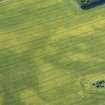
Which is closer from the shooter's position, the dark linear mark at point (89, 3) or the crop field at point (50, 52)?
the crop field at point (50, 52)

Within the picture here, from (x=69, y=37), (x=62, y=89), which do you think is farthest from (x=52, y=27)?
(x=62, y=89)

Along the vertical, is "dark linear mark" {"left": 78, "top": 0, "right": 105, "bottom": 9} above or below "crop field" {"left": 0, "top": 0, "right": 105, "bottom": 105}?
above

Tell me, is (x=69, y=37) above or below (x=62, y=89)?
above

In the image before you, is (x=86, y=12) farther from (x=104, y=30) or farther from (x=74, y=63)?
(x=74, y=63)

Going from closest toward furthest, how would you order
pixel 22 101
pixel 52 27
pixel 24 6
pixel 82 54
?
1. pixel 22 101
2. pixel 82 54
3. pixel 52 27
4. pixel 24 6

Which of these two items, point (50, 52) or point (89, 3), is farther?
point (89, 3)

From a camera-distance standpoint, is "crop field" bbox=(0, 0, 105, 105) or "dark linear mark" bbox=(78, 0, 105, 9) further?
"dark linear mark" bbox=(78, 0, 105, 9)

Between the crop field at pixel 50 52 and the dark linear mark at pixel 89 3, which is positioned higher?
the dark linear mark at pixel 89 3

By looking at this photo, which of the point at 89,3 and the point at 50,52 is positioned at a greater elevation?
the point at 89,3
